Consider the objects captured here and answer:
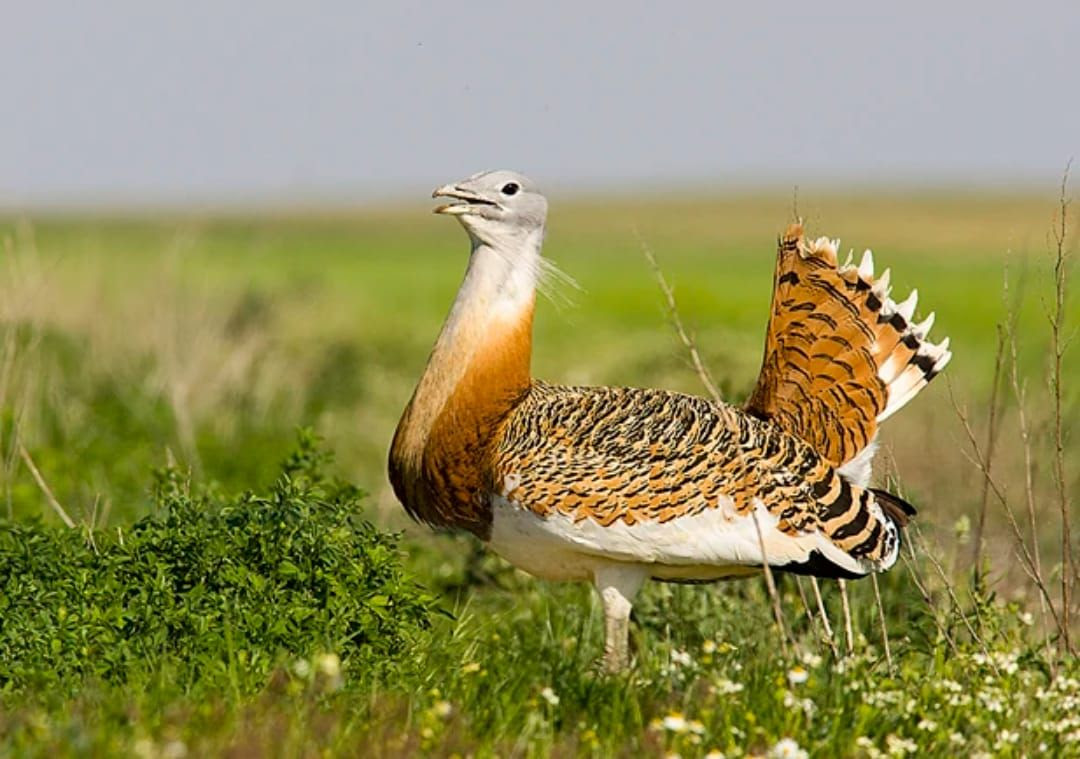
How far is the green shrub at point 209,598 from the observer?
12.9 ft

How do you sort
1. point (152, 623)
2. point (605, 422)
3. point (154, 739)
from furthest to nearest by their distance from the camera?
point (605, 422) → point (152, 623) → point (154, 739)

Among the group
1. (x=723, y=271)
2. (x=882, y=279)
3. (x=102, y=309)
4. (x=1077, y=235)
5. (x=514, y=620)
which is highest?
(x=1077, y=235)

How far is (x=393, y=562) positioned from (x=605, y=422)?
0.92m

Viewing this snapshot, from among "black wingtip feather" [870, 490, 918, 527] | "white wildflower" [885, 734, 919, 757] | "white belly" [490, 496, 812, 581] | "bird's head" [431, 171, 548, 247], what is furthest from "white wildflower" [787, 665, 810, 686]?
"bird's head" [431, 171, 548, 247]

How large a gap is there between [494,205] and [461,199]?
0.10 m

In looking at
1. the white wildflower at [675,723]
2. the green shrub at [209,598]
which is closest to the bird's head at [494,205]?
the green shrub at [209,598]

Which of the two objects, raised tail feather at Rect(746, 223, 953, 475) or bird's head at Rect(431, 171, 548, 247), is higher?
bird's head at Rect(431, 171, 548, 247)

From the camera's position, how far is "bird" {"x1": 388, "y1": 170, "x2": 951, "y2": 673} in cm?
479

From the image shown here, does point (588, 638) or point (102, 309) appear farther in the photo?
point (102, 309)

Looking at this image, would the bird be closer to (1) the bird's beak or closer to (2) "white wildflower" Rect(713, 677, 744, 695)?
(1) the bird's beak

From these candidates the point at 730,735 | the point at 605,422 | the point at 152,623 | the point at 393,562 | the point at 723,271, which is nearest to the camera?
the point at 730,735

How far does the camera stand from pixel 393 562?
4363mm

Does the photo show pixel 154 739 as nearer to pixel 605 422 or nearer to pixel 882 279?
pixel 605 422

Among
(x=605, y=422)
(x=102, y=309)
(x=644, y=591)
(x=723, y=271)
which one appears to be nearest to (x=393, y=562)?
(x=605, y=422)
